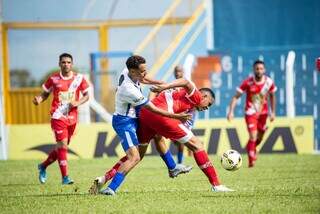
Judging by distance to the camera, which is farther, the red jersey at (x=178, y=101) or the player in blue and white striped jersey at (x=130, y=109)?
the red jersey at (x=178, y=101)

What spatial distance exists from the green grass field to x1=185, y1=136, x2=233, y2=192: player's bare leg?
0.20m

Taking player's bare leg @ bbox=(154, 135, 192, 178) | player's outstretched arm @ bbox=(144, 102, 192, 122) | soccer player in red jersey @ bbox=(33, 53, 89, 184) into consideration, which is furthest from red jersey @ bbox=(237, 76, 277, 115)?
player's outstretched arm @ bbox=(144, 102, 192, 122)

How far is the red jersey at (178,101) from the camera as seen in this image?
538 inches

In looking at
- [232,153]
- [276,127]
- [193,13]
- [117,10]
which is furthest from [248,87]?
[117,10]

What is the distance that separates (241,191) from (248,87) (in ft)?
25.0

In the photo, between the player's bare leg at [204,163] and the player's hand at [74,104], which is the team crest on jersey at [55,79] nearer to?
the player's hand at [74,104]

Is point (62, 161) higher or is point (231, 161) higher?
point (231, 161)

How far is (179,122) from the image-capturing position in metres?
13.3

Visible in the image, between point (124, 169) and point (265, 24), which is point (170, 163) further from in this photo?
point (265, 24)

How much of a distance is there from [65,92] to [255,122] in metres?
5.28

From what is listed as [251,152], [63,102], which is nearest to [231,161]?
[63,102]

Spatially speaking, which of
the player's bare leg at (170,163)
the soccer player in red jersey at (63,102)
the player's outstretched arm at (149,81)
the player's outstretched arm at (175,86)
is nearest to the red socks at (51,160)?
the soccer player in red jersey at (63,102)

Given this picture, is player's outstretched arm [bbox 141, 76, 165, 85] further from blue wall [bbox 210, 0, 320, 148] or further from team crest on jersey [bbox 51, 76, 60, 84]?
blue wall [bbox 210, 0, 320, 148]

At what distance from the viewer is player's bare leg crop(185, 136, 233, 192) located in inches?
519
